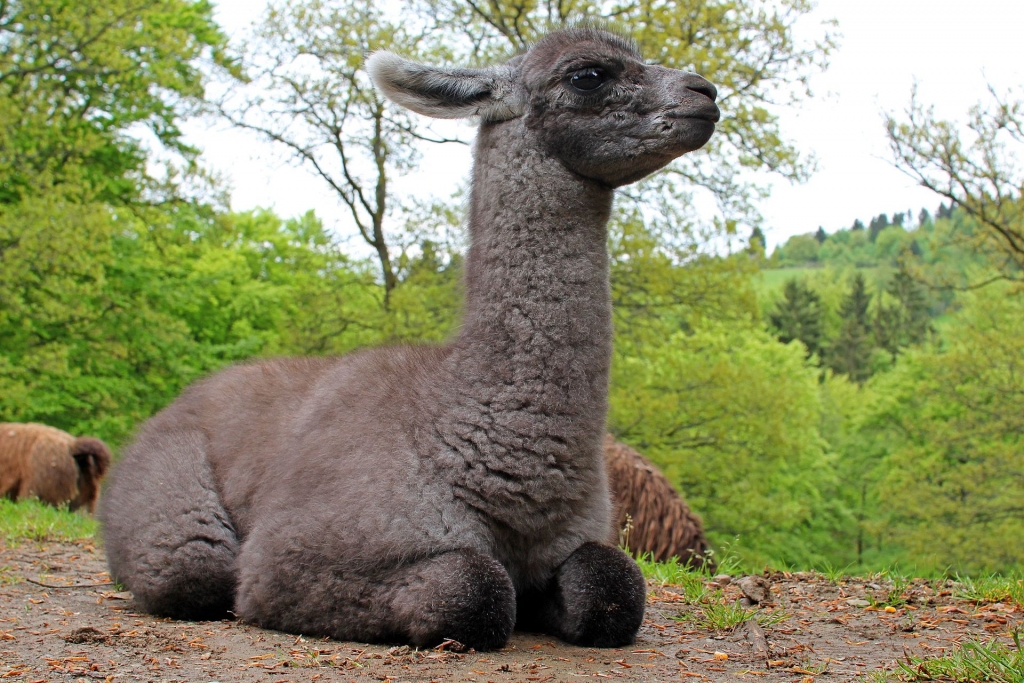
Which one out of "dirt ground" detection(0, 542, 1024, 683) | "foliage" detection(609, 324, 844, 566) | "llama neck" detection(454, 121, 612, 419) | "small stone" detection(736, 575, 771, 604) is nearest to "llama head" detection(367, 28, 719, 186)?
"llama neck" detection(454, 121, 612, 419)

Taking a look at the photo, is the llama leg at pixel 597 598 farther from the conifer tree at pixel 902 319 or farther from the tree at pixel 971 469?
the conifer tree at pixel 902 319

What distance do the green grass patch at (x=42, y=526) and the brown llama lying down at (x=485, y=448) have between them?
3.56 meters

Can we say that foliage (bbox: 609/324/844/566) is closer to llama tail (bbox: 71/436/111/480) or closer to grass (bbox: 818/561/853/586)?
llama tail (bbox: 71/436/111/480)

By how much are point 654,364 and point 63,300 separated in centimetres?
1282

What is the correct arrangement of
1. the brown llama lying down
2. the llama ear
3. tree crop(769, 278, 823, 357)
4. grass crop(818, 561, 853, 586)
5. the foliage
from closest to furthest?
1. the brown llama lying down
2. the llama ear
3. grass crop(818, 561, 853, 586)
4. the foliage
5. tree crop(769, 278, 823, 357)

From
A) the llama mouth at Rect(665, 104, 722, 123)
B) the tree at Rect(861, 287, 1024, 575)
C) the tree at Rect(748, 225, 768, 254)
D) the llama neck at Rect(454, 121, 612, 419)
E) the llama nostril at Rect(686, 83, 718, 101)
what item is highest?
the tree at Rect(748, 225, 768, 254)

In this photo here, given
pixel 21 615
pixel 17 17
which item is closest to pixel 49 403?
pixel 17 17

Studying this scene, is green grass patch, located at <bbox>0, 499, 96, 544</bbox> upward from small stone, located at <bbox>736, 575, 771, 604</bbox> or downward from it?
downward

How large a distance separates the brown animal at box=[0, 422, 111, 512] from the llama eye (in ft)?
35.5

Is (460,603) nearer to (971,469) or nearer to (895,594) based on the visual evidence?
(895,594)

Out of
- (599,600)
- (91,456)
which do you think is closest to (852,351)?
(91,456)

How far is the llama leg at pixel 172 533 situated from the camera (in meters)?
4.44

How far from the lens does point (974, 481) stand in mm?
24484

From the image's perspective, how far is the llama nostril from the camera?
4.12 m
